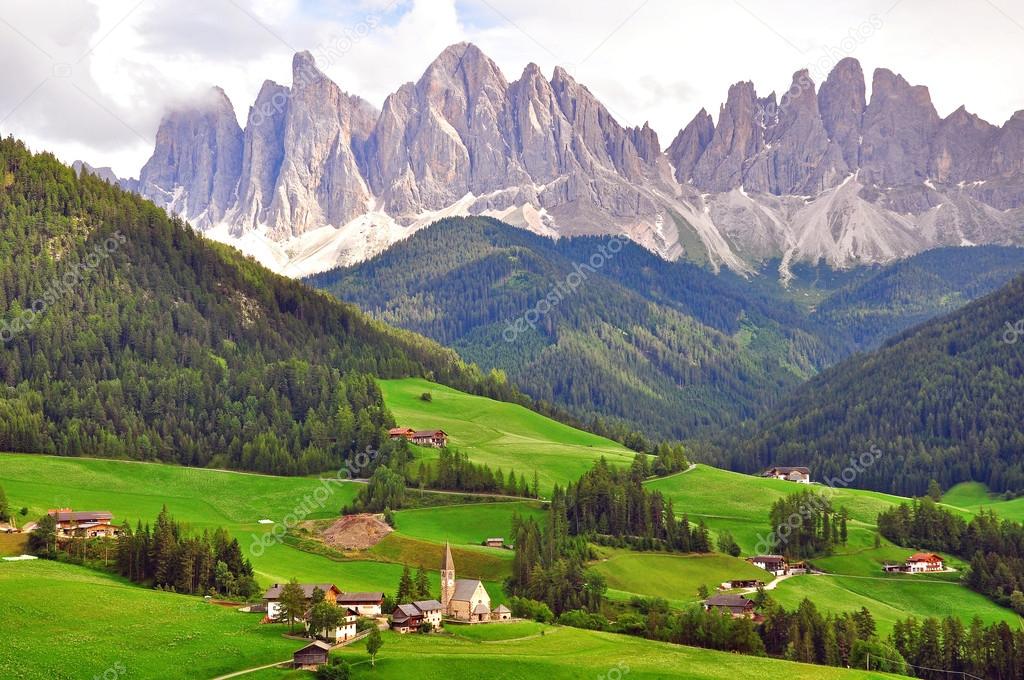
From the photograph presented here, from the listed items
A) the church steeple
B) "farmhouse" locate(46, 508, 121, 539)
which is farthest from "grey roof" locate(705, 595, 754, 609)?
"farmhouse" locate(46, 508, 121, 539)

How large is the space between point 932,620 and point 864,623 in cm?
704

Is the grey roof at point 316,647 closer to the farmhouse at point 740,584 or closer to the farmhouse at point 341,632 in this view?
the farmhouse at point 341,632

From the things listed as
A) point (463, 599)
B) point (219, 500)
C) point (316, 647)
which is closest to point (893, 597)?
point (463, 599)

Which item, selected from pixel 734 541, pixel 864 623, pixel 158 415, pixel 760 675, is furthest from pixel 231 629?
pixel 158 415

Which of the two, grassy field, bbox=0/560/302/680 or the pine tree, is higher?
the pine tree

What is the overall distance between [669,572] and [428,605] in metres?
43.7

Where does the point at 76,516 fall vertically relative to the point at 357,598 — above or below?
A: above

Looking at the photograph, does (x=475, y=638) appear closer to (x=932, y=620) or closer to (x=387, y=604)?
(x=387, y=604)

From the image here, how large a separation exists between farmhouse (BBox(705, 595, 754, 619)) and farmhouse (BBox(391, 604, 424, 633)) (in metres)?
31.3

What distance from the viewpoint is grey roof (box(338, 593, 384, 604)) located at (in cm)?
10125

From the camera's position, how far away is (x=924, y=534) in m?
166

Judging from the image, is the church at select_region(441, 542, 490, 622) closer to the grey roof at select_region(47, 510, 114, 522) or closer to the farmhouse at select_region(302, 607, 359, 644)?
the farmhouse at select_region(302, 607, 359, 644)

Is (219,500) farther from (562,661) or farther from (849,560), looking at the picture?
(849,560)

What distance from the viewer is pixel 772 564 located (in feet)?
472
